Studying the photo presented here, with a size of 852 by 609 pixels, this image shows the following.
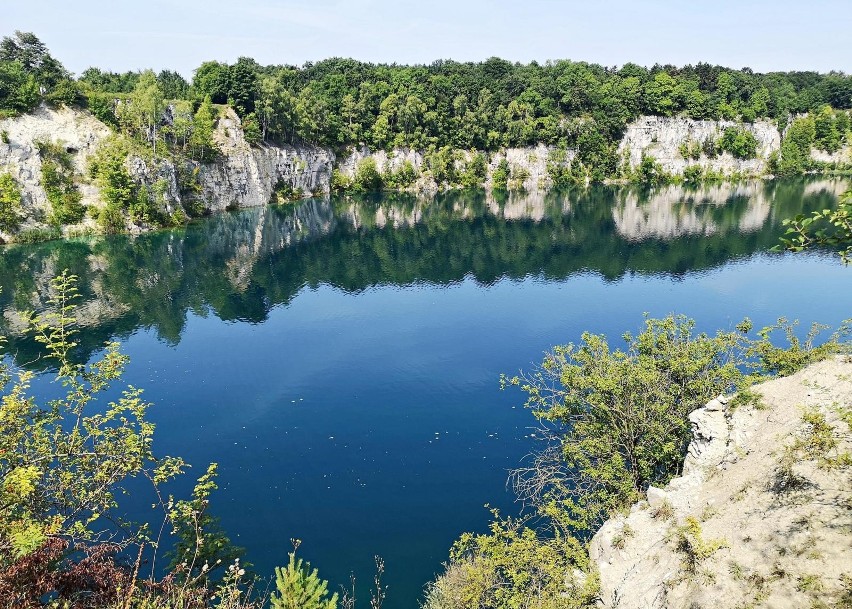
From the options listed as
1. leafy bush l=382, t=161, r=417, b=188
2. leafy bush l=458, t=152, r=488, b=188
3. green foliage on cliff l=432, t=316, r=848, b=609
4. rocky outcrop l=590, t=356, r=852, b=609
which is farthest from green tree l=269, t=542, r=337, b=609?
leafy bush l=458, t=152, r=488, b=188

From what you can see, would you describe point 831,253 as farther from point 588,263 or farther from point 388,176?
point 388,176

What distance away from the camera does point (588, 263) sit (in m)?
86.4

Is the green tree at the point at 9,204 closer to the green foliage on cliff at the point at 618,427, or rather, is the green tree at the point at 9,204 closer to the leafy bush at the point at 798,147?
the green foliage on cliff at the point at 618,427

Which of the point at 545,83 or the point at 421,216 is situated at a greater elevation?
the point at 545,83

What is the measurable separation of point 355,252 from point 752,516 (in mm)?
83343

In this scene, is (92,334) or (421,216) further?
(421,216)

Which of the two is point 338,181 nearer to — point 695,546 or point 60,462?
point 60,462

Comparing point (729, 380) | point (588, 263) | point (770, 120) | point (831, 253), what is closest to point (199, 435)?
point (729, 380)

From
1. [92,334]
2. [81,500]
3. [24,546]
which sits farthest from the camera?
[92,334]

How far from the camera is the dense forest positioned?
139m

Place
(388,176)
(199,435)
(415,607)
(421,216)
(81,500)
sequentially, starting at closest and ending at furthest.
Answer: (81,500) < (415,607) < (199,435) < (421,216) < (388,176)

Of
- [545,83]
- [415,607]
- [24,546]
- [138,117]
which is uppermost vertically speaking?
[545,83]

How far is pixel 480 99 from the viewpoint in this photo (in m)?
170

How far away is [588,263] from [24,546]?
83526 millimetres
